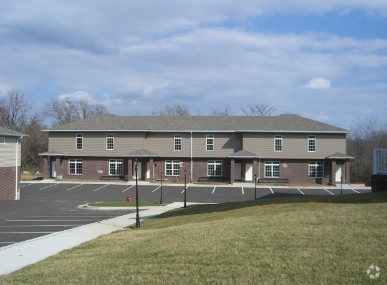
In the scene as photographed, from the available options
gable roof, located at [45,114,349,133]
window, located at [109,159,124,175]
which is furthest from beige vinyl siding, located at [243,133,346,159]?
window, located at [109,159,124,175]

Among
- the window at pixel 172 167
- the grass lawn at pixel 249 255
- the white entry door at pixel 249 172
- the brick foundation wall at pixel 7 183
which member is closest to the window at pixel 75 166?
the window at pixel 172 167

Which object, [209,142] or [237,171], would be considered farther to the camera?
[209,142]

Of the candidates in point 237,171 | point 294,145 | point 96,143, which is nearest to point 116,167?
point 96,143

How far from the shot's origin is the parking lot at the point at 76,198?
21766 mm

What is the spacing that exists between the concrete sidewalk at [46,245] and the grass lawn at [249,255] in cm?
69

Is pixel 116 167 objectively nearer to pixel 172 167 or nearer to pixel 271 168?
pixel 172 167

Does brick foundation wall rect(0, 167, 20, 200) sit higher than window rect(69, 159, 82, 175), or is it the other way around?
window rect(69, 159, 82, 175)

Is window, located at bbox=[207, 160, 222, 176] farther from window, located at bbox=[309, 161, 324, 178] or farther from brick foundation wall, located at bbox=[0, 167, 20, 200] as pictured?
brick foundation wall, located at bbox=[0, 167, 20, 200]

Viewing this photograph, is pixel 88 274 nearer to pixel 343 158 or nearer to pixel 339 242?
pixel 339 242

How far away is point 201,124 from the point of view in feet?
186

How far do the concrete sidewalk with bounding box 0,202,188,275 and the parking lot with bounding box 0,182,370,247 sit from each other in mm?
952

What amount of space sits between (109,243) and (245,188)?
1366 inches

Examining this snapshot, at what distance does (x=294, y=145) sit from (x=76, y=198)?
24606 millimetres

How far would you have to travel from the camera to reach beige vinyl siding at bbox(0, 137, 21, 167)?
3828 centimetres
